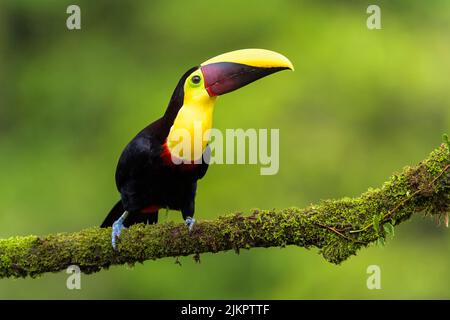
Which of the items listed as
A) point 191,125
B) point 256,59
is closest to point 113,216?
point 191,125

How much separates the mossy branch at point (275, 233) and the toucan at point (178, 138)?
317mm

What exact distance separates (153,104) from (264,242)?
482cm

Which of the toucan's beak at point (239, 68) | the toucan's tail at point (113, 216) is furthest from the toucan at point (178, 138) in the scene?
the toucan's tail at point (113, 216)

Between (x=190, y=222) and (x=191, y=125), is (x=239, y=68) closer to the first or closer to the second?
(x=191, y=125)

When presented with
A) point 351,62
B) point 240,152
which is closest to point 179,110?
point 240,152

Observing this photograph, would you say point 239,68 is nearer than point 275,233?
No

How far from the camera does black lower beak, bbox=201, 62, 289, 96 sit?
4578 mm

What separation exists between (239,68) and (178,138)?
0.52 metres

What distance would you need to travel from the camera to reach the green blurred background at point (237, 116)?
329 inches

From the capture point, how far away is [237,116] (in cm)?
836

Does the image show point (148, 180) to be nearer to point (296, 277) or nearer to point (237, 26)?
point (296, 277)

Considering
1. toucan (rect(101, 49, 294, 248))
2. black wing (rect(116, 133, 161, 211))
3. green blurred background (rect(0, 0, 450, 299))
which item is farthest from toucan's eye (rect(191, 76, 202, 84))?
green blurred background (rect(0, 0, 450, 299))

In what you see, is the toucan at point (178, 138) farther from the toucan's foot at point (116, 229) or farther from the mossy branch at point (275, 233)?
the mossy branch at point (275, 233)

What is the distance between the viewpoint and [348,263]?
8227mm
